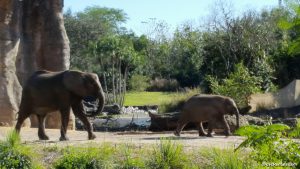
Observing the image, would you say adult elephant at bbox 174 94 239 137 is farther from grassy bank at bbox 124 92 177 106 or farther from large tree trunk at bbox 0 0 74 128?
grassy bank at bbox 124 92 177 106

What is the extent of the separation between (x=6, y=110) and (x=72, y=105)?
6.02 metres

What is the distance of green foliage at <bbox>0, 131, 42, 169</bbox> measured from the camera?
9.49 meters

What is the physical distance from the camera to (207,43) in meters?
39.0

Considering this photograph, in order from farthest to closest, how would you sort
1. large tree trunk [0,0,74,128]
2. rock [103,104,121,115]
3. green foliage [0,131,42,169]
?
rock [103,104,121,115] → large tree trunk [0,0,74,128] → green foliage [0,131,42,169]

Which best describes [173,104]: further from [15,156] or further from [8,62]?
[15,156]

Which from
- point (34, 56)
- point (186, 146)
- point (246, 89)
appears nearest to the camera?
point (186, 146)

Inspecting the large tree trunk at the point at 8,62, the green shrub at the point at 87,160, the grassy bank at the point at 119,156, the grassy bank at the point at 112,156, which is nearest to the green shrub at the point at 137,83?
the large tree trunk at the point at 8,62

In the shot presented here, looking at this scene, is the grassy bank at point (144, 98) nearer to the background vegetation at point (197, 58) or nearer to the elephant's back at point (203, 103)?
the background vegetation at point (197, 58)

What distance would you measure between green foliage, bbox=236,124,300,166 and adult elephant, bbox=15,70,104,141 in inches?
334

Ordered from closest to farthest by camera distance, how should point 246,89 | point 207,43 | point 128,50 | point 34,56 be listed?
point 34,56, point 246,89, point 207,43, point 128,50

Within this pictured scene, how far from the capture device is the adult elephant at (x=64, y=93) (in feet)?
40.7

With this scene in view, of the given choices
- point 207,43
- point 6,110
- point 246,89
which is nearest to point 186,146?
point 6,110

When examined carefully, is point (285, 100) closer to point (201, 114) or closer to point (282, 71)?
point (282, 71)

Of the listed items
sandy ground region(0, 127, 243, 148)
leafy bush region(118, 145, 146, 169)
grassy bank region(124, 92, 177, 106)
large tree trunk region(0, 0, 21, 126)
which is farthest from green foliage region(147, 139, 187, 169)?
grassy bank region(124, 92, 177, 106)
